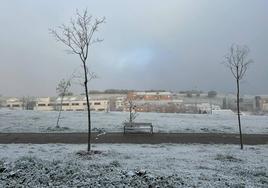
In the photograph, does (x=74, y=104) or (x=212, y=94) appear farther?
(x=212, y=94)

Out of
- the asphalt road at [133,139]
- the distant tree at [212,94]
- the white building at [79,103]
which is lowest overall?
the asphalt road at [133,139]

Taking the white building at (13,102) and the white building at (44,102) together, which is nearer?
the white building at (44,102)

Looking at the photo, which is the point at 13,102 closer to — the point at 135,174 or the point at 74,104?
the point at 74,104

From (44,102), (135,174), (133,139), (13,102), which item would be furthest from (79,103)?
(135,174)

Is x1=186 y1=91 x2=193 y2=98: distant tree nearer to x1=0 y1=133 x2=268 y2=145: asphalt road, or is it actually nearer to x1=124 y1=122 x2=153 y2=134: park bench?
x1=124 y1=122 x2=153 y2=134: park bench

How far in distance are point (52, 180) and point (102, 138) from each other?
1426cm

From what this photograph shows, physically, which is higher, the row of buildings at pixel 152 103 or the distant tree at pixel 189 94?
the distant tree at pixel 189 94

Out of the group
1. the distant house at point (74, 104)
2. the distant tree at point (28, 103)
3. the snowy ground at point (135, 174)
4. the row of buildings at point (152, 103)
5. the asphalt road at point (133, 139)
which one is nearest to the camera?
the snowy ground at point (135, 174)

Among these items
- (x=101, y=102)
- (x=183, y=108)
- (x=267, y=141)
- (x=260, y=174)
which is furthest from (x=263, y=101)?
(x=260, y=174)

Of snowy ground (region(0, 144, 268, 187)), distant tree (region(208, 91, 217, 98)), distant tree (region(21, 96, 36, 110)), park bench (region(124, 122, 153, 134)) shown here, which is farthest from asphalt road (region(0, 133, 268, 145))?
distant tree (region(208, 91, 217, 98))

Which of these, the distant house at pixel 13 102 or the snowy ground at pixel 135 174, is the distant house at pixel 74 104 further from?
the snowy ground at pixel 135 174

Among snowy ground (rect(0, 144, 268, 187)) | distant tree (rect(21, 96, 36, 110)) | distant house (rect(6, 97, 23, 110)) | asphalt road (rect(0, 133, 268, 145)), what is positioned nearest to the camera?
snowy ground (rect(0, 144, 268, 187))

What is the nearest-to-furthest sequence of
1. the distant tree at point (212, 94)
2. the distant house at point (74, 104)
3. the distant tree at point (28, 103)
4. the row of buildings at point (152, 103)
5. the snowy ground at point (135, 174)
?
the snowy ground at point (135, 174) → the row of buildings at point (152, 103) → the distant tree at point (28, 103) → the distant house at point (74, 104) → the distant tree at point (212, 94)

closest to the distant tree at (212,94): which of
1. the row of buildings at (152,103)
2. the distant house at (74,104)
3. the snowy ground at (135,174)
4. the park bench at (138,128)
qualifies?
the row of buildings at (152,103)
